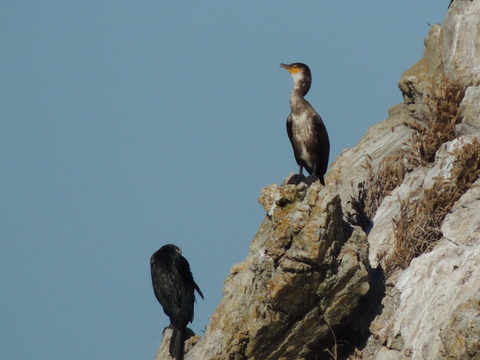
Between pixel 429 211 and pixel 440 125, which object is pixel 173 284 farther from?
pixel 440 125

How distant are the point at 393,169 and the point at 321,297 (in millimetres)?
3114

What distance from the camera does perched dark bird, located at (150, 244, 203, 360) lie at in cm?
1183

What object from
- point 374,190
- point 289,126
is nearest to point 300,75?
point 289,126

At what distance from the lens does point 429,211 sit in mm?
10719

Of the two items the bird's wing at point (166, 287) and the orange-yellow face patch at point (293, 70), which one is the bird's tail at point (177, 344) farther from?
the orange-yellow face patch at point (293, 70)

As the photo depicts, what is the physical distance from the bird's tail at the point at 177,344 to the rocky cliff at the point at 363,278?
171 millimetres

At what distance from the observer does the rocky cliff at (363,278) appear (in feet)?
31.1

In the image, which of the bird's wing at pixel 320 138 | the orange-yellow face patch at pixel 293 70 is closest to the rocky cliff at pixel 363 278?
the bird's wing at pixel 320 138

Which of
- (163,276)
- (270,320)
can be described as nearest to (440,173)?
(270,320)

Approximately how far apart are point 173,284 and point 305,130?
2.95 m

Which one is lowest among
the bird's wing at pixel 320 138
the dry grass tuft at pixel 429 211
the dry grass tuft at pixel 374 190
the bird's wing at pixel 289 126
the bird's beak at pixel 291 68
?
the dry grass tuft at pixel 429 211

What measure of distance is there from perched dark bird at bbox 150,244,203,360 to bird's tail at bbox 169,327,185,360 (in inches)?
5.6

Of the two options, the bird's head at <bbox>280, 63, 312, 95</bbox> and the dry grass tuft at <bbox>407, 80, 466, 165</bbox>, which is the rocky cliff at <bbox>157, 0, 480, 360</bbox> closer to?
the dry grass tuft at <bbox>407, 80, 466, 165</bbox>

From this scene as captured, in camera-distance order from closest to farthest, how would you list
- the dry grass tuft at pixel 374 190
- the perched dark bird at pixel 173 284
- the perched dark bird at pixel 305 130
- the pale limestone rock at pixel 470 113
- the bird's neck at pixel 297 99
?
the perched dark bird at pixel 173 284 → the dry grass tuft at pixel 374 190 → the pale limestone rock at pixel 470 113 → the perched dark bird at pixel 305 130 → the bird's neck at pixel 297 99
